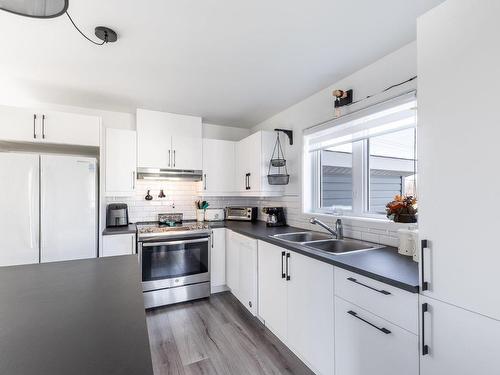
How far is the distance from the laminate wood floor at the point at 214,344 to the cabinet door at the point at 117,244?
726 mm

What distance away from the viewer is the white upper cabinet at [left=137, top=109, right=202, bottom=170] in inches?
122

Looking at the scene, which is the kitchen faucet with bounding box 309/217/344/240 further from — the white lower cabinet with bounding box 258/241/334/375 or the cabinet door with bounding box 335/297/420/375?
the cabinet door with bounding box 335/297/420/375

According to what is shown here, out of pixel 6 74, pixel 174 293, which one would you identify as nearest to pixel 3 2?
pixel 6 74

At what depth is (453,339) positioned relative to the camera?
1.01 m

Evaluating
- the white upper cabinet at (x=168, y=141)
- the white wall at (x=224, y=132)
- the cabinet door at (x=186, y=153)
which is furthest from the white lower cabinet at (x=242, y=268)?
the white wall at (x=224, y=132)

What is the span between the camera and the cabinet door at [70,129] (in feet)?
8.37

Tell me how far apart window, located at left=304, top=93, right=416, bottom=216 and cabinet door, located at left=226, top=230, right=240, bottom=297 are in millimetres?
925

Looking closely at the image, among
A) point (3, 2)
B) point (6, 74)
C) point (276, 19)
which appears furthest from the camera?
point (6, 74)

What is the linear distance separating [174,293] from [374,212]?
224 cm

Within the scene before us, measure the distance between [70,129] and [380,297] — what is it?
307 cm

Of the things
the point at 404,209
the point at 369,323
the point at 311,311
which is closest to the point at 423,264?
the point at 369,323

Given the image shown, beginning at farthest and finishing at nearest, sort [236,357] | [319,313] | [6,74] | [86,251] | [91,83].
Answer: [86,251] → [91,83] → [6,74] → [236,357] → [319,313]

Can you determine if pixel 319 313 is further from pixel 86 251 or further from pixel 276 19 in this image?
pixel 86 251

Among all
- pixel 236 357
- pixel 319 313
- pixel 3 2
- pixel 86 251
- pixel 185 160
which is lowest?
pixel 236 357
